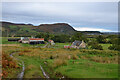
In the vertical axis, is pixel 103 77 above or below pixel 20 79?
above

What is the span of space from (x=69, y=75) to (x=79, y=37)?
9422 centimetres

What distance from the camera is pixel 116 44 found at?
60594 millimetres

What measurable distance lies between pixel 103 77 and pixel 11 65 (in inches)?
487

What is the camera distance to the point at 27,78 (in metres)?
14.1

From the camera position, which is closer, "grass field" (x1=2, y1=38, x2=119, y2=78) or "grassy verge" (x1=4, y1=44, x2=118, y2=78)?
"grassy verge" (x1=4, y1=44, x2=118, y2=78)

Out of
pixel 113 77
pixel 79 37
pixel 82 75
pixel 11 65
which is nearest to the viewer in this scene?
pixel 113 77

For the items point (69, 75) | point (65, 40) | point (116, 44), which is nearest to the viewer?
point (69, 75)

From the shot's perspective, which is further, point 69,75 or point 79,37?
point 79,37

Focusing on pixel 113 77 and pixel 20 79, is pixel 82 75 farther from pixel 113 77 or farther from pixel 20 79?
pixel 20 79

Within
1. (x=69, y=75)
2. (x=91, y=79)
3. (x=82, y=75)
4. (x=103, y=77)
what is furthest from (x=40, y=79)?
(x=103, y=77)

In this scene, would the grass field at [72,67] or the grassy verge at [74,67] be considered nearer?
the grassy verge at [74,67]

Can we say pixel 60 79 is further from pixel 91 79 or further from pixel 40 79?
pixel 91 79

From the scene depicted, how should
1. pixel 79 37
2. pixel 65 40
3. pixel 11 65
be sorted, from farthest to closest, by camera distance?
1. pixel 65 40
2. pixel 79 37
3. pixel 11 65

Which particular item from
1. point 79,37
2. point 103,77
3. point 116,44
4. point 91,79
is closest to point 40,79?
point 91,79
